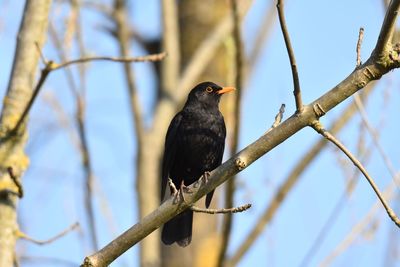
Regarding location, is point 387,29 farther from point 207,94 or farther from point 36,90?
point 207,94

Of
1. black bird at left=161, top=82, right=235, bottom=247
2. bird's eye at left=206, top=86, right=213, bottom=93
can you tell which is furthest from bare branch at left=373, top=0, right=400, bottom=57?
bird's eye at left=206, top=86, right=213, bottom=93

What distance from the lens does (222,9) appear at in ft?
33.3

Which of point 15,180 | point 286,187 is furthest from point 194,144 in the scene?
point 15,180

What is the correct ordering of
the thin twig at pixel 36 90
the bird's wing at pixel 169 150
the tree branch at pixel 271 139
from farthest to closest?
the bird's wing at pixel 169 150
the thin twig at pixel 36 90
the tree branch at pixel 271 139

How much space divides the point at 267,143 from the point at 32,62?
6.70 ft

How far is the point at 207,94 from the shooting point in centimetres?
640

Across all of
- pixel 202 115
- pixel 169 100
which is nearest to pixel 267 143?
pixel 202 115

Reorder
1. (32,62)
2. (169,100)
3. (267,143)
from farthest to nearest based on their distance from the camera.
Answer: (169,100)
(32,62)
(267,143)

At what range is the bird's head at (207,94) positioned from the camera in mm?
6281

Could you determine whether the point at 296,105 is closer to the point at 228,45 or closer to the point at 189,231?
the point at 189,231

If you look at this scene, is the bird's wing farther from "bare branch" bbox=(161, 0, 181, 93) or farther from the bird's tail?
"bare branch" bbox=(161, 0, 181, 93)

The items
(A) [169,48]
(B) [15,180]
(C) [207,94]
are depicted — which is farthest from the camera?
(A) [169,48]

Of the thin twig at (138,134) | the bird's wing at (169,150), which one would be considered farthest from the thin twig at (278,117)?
the thin twig at (138,134)

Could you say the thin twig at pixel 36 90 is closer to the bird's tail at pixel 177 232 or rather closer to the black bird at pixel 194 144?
the bird's tail at pixel 177 232
